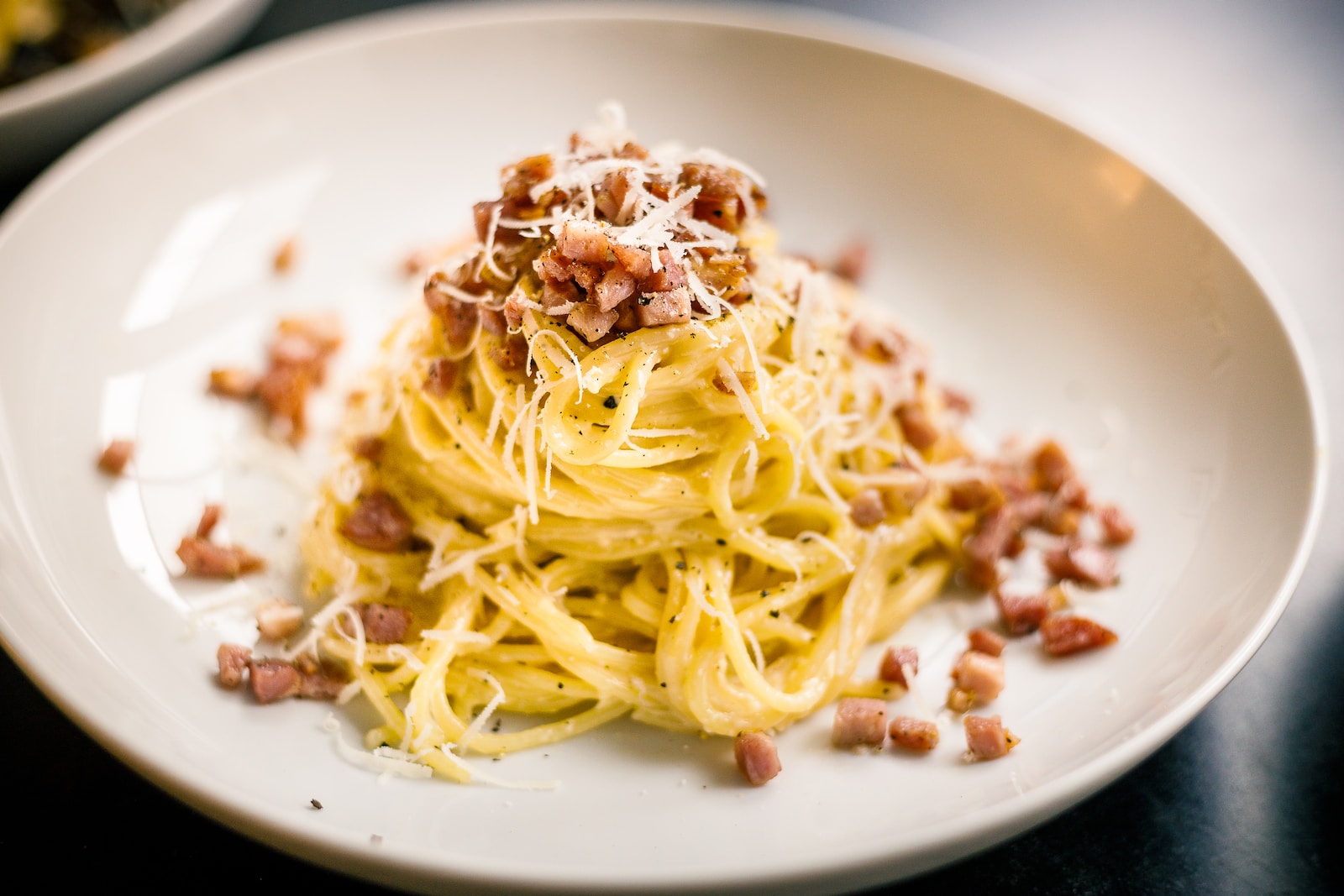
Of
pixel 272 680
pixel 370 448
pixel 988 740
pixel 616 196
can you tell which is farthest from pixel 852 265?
pixel 272 680

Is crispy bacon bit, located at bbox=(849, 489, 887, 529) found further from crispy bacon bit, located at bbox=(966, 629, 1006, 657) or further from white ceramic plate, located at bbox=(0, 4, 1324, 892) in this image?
crispy bacon bit, located at bbox=(966, 629, 1006, 657)

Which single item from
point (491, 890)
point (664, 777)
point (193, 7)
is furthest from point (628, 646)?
point (193, 7)

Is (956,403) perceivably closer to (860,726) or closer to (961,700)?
(961,700)

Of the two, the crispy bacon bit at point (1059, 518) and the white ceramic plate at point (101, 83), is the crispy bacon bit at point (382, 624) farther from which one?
the white ceramic plate at point (101, 83)

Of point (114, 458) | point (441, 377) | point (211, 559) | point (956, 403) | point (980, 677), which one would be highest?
point (956, 403)

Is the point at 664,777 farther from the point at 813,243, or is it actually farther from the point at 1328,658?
the point at 813,243

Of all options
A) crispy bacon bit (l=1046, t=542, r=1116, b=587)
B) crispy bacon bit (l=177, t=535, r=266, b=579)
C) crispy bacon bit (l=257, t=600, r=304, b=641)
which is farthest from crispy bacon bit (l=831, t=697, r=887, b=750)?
crispy bacon bit (l=177, t=535, r=266, b=579)
